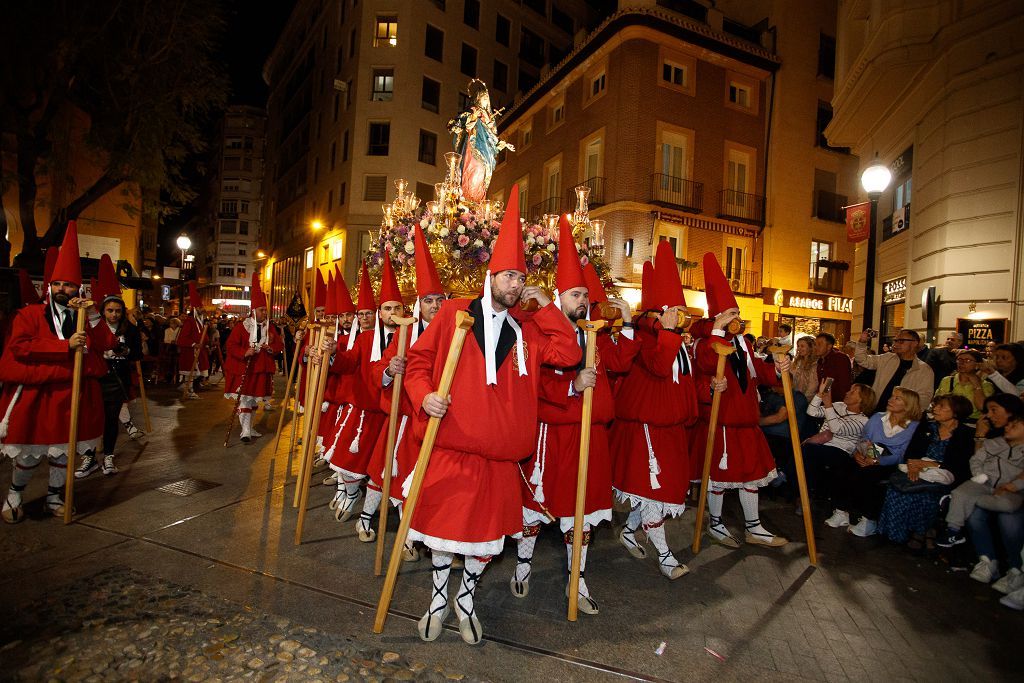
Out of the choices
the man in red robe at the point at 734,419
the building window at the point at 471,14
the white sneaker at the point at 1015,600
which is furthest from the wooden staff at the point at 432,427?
the building window at the point at 471,14

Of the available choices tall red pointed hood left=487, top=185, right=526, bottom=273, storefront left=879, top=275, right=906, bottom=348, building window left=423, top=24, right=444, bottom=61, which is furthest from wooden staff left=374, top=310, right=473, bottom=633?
building window left=423, top=24, right=444, bottom=61

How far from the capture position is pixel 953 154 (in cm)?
1034

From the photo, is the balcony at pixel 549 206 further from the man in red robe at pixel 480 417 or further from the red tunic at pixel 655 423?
the man in red robe at pixel 480 417

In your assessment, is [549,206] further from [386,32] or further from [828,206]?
[386,32]

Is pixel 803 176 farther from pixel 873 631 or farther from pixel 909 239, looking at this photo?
pixel 873 631

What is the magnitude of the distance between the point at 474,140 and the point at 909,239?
Result: 412 inches

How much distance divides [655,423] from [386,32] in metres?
30.5

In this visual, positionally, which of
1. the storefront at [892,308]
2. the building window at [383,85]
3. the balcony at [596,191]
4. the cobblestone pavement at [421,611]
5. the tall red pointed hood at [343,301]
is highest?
the building window at [383,85]

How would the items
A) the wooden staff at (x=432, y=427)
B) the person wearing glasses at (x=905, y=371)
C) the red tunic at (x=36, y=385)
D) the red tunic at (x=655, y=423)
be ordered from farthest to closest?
the person wearing glasses at (x=905, y=371), the red tunic at (x=36, y=385), the red tunic at (x=655, y=423), the wooden staff at (x=432, y=427)

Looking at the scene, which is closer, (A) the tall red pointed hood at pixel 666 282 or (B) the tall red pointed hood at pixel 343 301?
(A) the tall red pointed hood at pixel 666 282

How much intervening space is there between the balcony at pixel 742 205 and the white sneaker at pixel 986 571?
19.8 meters

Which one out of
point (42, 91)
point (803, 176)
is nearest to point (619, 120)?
point (803, 176)

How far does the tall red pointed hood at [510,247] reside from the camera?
123 inches

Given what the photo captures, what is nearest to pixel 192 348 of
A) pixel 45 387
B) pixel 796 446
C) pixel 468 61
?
pixel 45 387
